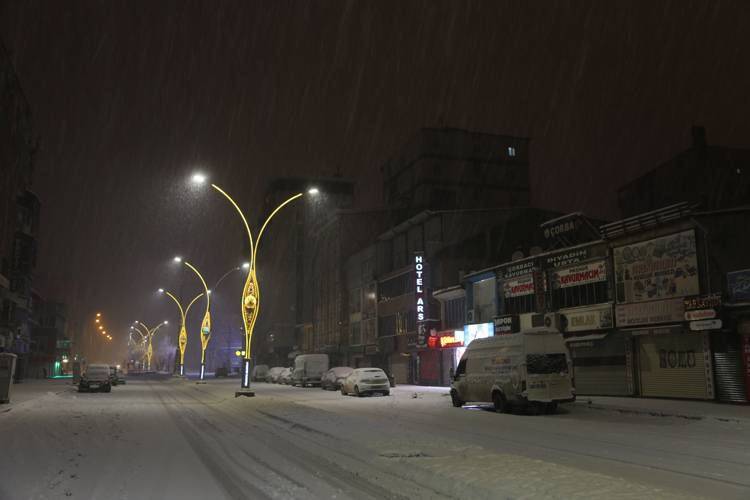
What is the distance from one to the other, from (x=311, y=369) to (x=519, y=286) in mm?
19006

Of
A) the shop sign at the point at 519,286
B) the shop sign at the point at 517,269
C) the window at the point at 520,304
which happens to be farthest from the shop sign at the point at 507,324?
the shop sign at the point at 517,269

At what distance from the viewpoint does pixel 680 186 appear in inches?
1844

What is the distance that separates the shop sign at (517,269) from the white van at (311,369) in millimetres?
17023

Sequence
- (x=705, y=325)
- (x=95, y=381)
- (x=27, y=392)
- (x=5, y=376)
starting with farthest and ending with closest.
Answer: (x=95, y=381) → (x=27, y=392) → (x=5, y=376) → (x=705, y=325)

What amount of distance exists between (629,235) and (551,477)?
827 inches

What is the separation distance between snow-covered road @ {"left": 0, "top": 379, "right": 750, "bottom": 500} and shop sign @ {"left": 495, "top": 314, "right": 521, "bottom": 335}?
15.5 m

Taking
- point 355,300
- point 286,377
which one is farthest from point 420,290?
point 355,300

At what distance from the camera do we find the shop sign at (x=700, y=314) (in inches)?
848

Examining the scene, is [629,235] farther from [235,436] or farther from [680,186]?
[680,186]

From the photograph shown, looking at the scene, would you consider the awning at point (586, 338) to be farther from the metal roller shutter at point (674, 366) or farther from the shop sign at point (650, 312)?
the metal roller shutter at point (674, 366)

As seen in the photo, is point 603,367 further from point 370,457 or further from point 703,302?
point 370,457

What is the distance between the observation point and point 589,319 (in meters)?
28.4

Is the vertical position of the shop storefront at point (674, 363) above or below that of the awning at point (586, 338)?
below

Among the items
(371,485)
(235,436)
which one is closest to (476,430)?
(235,436)
